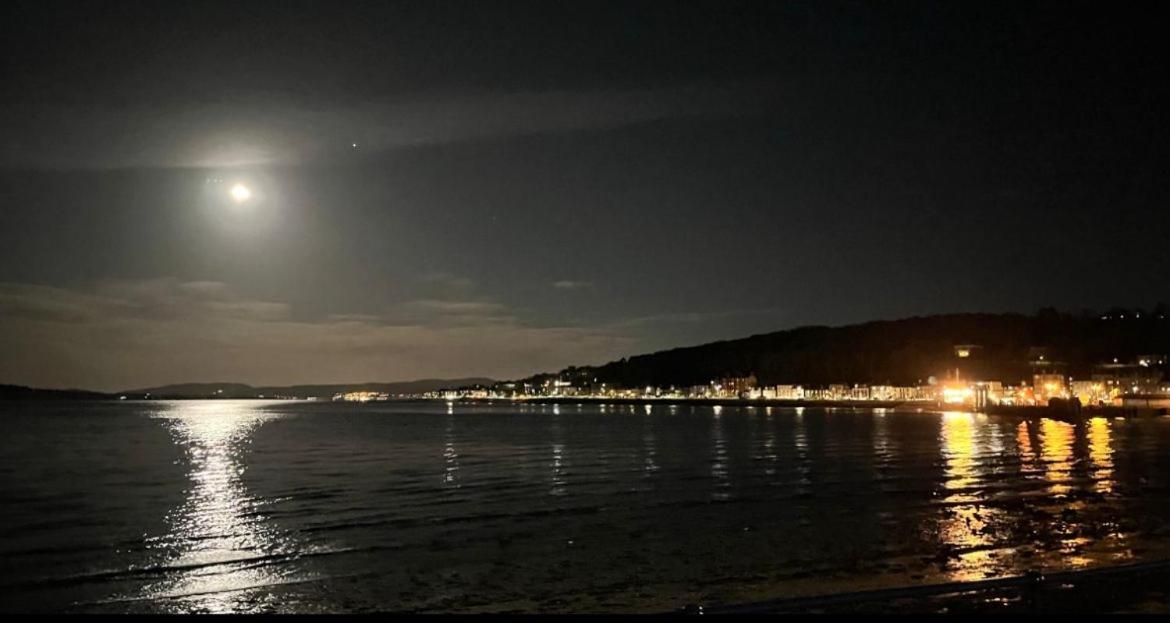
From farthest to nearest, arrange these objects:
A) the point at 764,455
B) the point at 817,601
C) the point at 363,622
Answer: the point at 764,455 → the point at 817,601 → the point at 363,622

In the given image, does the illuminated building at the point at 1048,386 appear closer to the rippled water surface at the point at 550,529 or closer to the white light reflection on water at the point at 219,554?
the rippled water surface at the point at 550,529

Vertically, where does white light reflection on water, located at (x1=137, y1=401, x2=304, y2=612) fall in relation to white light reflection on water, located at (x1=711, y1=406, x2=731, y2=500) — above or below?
above

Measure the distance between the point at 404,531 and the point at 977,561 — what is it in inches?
538

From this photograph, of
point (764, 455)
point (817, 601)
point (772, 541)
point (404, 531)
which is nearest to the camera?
point (817, 601)

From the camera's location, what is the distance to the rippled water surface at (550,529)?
16297 millimetres

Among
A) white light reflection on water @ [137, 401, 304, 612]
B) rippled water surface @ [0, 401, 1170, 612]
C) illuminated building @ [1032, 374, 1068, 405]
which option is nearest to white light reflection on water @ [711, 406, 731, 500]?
rippled water surface @ [0, 401, 1170, 612]

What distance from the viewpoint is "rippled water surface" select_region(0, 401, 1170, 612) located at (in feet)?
53.5

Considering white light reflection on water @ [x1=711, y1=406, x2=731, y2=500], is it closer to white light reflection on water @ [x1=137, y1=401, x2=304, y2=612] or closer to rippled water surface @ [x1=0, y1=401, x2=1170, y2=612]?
rippled water surface @ [x1=0, y1=401, x2=1170, y2=612]

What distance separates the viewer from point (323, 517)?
2691 cm

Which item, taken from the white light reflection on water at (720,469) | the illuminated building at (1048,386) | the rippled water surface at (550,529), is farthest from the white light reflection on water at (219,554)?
the illuminated building at (1048,386)

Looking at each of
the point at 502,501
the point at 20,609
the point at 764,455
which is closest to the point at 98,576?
the point at 20,609

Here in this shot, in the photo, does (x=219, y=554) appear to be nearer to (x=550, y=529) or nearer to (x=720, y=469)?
(x=550, y=529)

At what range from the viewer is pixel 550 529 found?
933 inches

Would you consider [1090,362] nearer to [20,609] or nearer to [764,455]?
[764,455]
